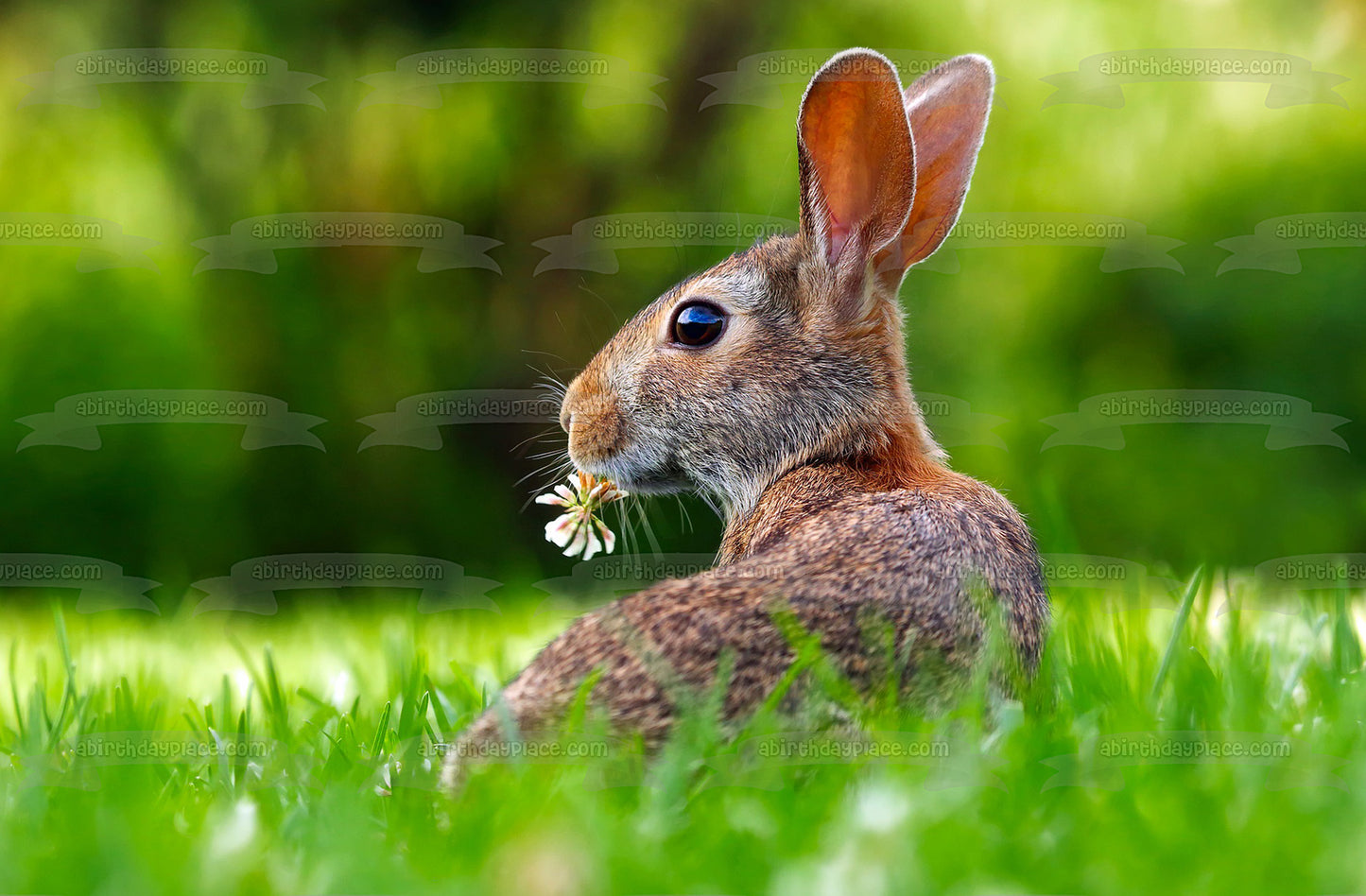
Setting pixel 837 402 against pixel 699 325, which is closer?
Answer: pixel 837 402

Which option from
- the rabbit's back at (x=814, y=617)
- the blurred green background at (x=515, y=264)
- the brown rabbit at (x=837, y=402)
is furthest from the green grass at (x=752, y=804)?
the blurred green background at (x=515, y=264)

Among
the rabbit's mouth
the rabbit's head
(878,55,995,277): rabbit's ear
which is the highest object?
(878,55,995,277): rabbit's ear

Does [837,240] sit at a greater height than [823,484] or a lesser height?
greater

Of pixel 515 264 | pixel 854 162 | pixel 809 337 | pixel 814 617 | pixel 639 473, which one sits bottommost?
pixel 814 617

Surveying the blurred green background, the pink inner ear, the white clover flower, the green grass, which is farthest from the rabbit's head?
the blurred green background

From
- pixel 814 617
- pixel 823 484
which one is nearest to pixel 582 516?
pixel 823 484

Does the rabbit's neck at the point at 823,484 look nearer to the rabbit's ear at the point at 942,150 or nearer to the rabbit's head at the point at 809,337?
the rabbit's head at the point at 809,337

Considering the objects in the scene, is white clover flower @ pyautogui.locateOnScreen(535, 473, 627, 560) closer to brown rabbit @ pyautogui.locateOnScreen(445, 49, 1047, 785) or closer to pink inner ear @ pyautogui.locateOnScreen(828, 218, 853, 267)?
brown rabbit @ pyautogui.locateOnScreen(445, 49, 1047, 785)

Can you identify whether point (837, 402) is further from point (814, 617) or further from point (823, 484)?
point (814, 617)
